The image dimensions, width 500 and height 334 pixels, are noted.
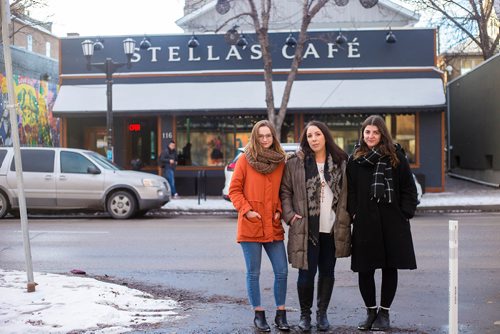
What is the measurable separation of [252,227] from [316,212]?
549mm

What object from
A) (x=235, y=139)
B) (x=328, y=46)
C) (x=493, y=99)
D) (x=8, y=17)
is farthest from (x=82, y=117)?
(x=8, y=17)

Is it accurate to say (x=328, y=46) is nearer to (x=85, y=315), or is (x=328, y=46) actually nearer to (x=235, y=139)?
(x=235, y=139)

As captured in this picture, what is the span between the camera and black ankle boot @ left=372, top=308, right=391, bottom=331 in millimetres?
6105

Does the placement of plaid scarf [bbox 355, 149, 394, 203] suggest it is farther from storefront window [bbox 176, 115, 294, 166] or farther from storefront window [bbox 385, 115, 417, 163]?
storefront window [bbox 385, 115, 417, 163]

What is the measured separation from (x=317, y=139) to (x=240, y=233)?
3.35ft

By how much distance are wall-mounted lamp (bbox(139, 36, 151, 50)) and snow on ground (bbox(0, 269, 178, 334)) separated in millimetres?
15936

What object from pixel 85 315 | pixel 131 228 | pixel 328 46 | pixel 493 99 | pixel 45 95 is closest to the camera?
pixel 85 315

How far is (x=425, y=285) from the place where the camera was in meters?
8.37

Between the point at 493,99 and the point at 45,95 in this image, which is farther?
the point at 45,95

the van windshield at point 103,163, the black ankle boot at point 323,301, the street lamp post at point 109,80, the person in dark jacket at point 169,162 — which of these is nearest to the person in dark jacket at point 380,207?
the black ankle boot at point 323,301

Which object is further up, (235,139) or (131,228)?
(235,139)

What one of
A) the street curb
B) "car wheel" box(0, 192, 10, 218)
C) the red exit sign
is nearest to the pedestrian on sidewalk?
"car wheel" box(0, 192, 10, 218)

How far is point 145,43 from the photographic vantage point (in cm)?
2316

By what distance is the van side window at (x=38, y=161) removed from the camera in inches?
648
